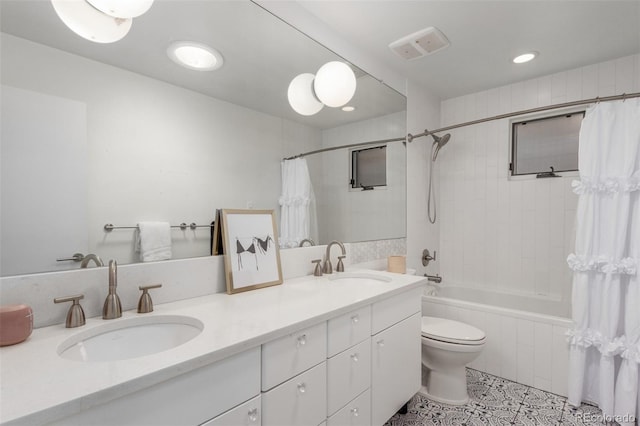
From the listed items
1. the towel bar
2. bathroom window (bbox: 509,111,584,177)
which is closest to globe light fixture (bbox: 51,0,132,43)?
the towel bar

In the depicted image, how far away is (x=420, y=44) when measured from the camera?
211 centimetres

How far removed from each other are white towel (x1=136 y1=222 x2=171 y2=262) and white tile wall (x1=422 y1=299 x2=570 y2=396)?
2215mm

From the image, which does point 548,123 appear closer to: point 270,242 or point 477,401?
point 477,401

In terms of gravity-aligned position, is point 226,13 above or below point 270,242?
above

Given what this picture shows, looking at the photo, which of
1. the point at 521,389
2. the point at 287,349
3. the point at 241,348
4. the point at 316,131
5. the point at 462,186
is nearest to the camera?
the point at 241,348

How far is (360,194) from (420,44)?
1109 millimetres

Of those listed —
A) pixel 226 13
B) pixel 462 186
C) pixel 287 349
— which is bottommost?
→ pixel 287 349

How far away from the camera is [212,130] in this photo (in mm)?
1412

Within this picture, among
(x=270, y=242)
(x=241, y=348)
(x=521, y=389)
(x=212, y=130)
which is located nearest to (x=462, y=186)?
(x=521, y=389)

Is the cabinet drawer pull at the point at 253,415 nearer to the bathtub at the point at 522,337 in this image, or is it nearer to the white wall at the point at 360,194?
the white wall at the point at 360,194

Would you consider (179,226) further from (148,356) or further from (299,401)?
(299,401)

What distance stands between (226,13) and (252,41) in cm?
17

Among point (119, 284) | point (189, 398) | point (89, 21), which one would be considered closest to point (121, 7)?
point (89, 21)

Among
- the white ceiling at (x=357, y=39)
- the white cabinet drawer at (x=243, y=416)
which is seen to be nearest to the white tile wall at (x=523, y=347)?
the white ceiling at (x=357, y=39)
